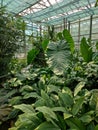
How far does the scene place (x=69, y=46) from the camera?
3678mm

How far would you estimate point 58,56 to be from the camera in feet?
11.3

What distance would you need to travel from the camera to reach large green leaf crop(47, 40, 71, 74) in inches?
127

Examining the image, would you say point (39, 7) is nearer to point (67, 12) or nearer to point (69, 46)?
point (67, 12)

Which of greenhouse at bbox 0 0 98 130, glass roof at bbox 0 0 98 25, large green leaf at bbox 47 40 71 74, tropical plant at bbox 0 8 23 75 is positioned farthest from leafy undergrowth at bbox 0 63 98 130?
glass roof at bbox 0 0 98 25

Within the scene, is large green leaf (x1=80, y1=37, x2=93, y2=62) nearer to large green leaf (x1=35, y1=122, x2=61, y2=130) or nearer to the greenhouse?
the greenhouse

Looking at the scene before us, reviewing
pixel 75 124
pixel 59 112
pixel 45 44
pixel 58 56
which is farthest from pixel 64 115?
pixel 45 44

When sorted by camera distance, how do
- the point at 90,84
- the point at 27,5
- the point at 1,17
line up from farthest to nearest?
the point at 27,5 → the point at 1,17 → the point at 90,84

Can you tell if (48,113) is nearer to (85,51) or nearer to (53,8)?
(85,51)

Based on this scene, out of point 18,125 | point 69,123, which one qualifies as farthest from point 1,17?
point 69,123

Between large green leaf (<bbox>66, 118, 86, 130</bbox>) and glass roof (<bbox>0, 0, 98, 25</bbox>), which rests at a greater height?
glass roof (<bbox>0, 0, 98, 25</bbox>)

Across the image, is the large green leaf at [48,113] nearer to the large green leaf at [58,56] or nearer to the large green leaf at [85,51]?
the large green leaf at [58,56]

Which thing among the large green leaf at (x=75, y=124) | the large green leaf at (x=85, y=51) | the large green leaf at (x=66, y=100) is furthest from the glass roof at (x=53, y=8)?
the large green leaf at (x=75, y=124)

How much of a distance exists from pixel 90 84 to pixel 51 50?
2.89ft

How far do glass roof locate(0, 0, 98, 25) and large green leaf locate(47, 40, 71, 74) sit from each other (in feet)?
25.3
